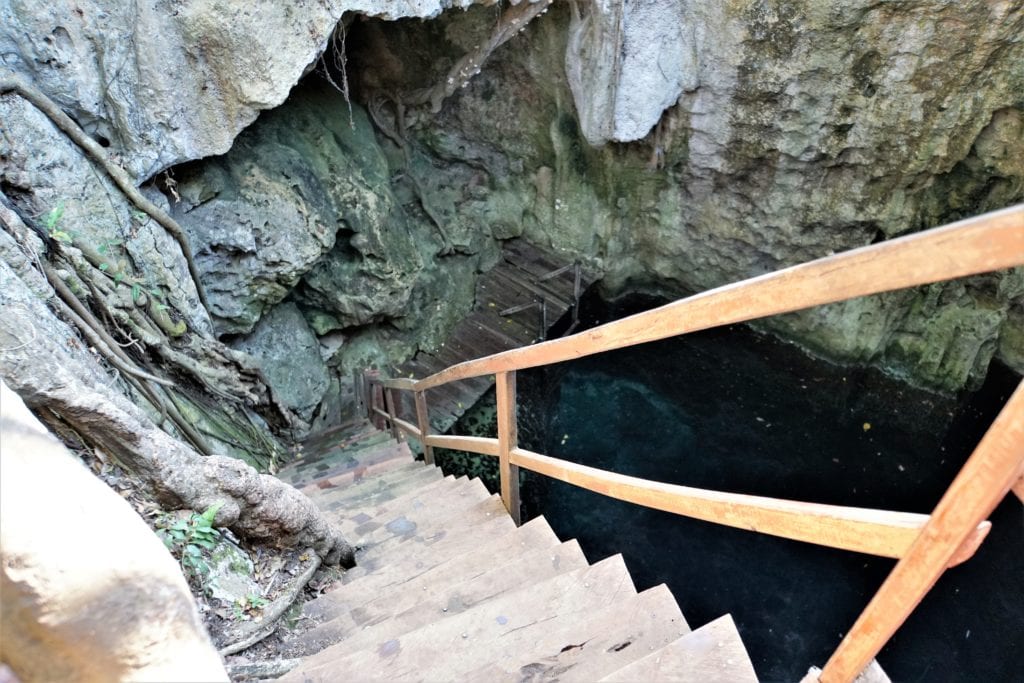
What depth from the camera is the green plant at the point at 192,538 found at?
2061 millimetres

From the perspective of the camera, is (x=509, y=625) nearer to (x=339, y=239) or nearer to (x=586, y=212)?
(x=339, y=239)

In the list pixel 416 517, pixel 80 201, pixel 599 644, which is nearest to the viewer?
pixel 599 644

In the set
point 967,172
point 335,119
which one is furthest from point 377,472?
point 967,172

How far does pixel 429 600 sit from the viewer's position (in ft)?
7.47

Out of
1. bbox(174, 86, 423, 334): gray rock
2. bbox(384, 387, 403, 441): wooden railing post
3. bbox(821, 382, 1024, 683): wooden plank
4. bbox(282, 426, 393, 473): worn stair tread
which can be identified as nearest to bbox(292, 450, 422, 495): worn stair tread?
bbox(384, 387, 403, 441): wooden railing post

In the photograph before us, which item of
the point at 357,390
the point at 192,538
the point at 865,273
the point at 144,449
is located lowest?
the point at 357,390

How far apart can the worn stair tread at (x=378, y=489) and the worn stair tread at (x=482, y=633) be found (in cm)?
190

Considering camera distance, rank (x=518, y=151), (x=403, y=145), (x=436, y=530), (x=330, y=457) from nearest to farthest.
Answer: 1. (x=436, y=530)
2. (x=330, y=457)
3. (x=403, y=145)
4. (x=518, y=151)

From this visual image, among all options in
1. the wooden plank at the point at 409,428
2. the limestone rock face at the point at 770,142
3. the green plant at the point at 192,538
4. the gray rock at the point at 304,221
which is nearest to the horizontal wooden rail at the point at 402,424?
the wooden plank at the point at 409,428

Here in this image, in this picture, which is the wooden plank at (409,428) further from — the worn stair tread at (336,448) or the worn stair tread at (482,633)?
the worn stair tread at (482,633)

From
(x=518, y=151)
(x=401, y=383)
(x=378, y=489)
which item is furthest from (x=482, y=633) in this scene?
(x=518, y=151)

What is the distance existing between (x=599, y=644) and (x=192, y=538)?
1375 mm

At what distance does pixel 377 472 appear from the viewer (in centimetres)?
473

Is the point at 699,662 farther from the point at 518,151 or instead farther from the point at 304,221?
the point at 518,151
